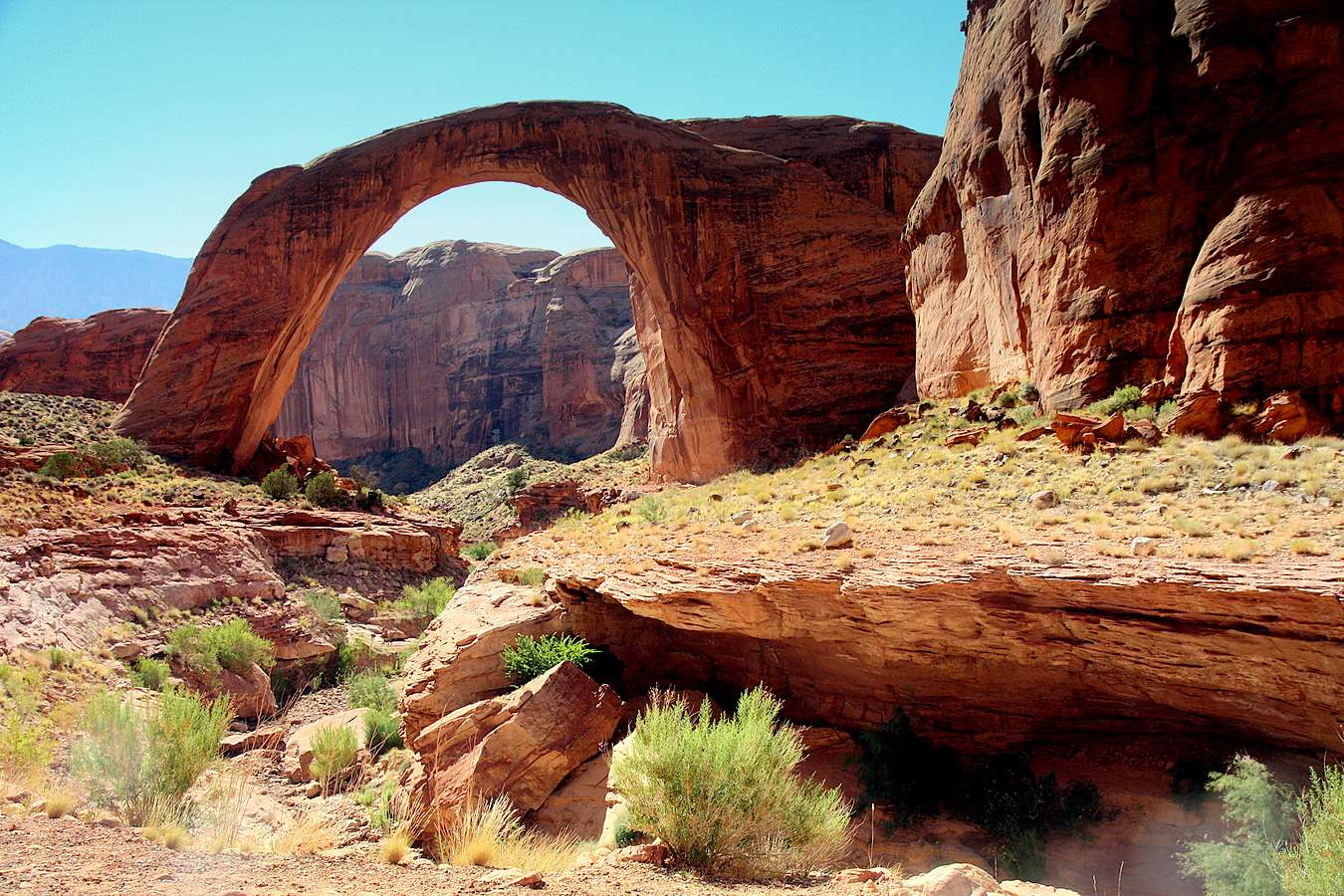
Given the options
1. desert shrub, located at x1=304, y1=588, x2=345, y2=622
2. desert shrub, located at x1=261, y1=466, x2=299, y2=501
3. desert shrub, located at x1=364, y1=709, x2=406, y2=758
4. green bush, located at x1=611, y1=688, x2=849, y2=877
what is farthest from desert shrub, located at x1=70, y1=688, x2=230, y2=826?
desert shrub, located at x1=261, y1=466, x2=299, y2=501

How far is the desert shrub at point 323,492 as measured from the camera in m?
24.1

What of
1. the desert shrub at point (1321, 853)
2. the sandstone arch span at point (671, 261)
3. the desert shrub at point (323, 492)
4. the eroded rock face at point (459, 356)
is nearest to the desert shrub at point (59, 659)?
the desert shrub at point (323, 492)

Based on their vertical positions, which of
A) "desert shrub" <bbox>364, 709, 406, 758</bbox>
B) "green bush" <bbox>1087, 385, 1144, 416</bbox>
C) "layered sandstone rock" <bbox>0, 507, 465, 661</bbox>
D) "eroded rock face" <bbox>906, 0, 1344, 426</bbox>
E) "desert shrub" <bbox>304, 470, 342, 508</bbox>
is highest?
"eroded rock face" <bbox>906, 0, 1344, 426</bbox>

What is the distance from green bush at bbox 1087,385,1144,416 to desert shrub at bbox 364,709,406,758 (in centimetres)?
1072

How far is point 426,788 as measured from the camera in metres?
8.42

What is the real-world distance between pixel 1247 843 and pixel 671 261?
62.8 ft

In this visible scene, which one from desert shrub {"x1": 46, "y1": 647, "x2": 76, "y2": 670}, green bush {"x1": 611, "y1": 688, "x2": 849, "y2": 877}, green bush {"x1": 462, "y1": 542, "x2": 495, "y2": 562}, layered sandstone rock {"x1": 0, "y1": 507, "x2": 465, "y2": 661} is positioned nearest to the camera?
green bush {"x1": 611, "y1": 688, "x2": 849, "y2": 877}

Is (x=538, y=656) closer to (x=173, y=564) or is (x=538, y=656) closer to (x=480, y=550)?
(x=173, y=564)

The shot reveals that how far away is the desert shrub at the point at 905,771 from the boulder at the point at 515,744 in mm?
3013

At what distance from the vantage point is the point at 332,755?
10445 millimetres

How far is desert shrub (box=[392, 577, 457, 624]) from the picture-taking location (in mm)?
20547

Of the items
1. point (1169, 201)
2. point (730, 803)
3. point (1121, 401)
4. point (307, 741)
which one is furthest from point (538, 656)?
point (1169, 201)

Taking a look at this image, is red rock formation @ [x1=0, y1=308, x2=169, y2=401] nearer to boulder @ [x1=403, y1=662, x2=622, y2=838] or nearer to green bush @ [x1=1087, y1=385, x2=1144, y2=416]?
boulder @ [x1=403, y1=662, x2=622, y2=838]

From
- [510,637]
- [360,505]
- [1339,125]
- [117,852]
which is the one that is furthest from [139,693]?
[1339,125]
